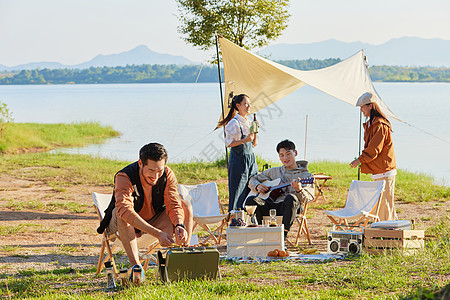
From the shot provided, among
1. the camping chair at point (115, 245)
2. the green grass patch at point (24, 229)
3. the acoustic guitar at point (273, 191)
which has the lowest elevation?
the green grass patch at point (24, 229)

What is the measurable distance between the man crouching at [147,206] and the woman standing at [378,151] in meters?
1.74

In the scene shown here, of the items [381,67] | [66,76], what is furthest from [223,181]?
[66,76]

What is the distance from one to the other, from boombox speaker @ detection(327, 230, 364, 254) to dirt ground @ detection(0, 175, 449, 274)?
0.33 metres

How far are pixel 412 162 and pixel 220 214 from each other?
12.3 m

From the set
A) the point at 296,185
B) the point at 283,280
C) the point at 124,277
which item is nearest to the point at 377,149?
the point at 296,185

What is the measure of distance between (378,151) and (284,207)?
3.05ft

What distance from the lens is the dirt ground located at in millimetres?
4230

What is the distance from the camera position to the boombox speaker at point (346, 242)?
4129 mm

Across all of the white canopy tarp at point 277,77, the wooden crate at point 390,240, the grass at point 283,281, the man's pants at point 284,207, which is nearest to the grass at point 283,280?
the grass at point 283,281

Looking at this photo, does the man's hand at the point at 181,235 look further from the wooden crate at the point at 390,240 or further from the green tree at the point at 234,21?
the green tree at the point at 234,21

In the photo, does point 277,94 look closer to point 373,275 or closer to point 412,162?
point 373,275

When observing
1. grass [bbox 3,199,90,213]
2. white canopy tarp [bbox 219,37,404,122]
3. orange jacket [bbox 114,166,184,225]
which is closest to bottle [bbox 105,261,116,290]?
orange jacket [bbox 114,166,184,225]

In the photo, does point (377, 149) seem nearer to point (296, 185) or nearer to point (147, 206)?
point (296, 185)

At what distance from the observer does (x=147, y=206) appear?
3.66 m
